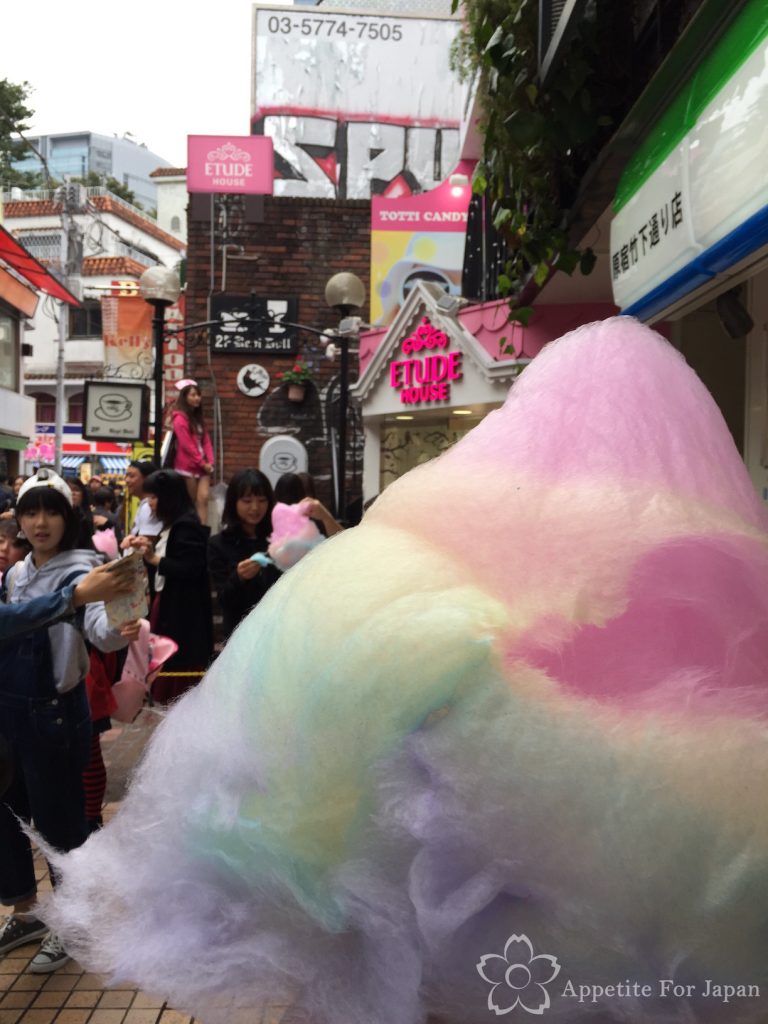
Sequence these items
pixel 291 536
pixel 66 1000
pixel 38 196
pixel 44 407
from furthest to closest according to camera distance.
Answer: pixel 38 196 → pixel 44 407 → pixel 291 536 → pixel 66 1000

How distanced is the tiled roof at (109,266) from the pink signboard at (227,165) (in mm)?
18399

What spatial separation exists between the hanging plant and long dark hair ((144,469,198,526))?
2.10 m

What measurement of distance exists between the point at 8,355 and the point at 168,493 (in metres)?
17.1

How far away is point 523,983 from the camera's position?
0.95 m

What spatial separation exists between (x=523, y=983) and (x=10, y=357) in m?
21.0

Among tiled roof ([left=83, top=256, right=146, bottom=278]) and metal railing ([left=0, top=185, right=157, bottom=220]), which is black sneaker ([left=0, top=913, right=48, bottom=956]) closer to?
tiled roof ([left=83, top=256, right=146, bottom=278])

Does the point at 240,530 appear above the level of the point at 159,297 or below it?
below

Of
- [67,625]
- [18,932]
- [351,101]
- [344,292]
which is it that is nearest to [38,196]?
[351,101]

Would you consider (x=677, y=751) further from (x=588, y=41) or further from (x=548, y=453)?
(x=588, y=41)

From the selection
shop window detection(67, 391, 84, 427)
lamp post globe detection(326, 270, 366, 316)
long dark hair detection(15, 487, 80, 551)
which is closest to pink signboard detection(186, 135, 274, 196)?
lamp post globe detection(326, 270, 366, 316)

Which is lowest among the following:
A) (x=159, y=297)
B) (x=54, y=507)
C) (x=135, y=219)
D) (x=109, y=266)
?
(x=54, y=507)

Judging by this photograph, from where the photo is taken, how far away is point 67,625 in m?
2.86

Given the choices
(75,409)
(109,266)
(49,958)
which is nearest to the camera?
(49,958)

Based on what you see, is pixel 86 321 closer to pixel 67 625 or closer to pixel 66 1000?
pixel 67 625
